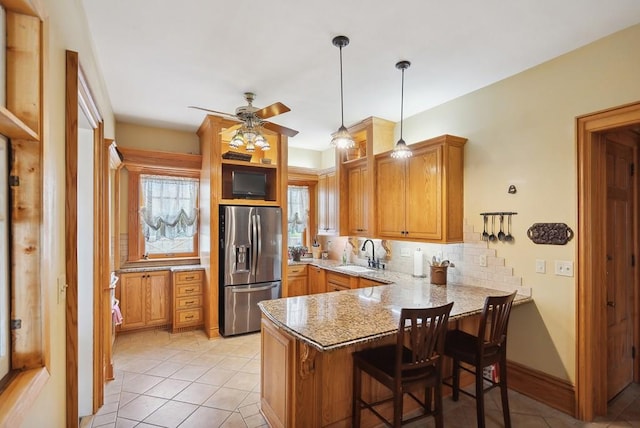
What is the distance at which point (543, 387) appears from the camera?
262 centimetres

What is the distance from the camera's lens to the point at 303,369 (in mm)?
1953

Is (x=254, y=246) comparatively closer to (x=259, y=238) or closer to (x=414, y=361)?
(x=259, y=238)

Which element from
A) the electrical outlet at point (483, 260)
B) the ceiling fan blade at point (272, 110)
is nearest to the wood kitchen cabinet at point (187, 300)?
the ceiling fan blade at point (272, 110)

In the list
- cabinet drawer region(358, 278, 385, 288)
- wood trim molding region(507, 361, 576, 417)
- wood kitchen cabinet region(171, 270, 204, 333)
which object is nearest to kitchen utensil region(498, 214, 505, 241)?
wood trim molding region(507, 361, 576, 417)

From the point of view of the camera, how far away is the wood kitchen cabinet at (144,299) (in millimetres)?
4051

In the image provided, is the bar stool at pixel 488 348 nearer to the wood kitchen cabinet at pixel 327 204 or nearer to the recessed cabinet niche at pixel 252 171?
the wood kitchen cabinet at pixel 327 204

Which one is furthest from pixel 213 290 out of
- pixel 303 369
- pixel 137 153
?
pixel 303 369

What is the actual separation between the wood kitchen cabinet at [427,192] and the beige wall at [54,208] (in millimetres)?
2885

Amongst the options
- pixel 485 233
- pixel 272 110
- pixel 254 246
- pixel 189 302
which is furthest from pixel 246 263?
pixel 485 233

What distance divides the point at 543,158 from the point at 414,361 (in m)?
2.00

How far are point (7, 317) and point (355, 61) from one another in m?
2.59

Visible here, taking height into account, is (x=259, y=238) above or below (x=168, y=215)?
below

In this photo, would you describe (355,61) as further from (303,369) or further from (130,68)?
(303,369)

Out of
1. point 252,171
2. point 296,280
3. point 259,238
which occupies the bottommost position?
point 296,280
